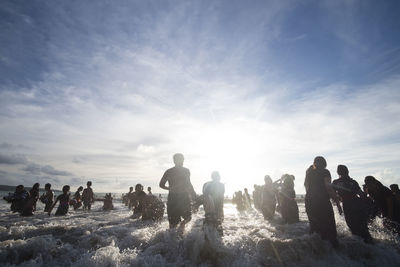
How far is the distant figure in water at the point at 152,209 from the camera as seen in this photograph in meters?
10.6

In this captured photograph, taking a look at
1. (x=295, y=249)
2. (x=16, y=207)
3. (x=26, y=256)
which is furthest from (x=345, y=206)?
(x=16, y=207)

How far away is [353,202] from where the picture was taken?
583 centimetres

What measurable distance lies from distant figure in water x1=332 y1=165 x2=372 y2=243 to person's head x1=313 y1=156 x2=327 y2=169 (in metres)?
0.66

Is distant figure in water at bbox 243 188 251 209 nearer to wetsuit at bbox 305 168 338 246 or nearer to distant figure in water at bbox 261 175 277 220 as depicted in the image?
distant figure in water at bbox 261 175 277 220

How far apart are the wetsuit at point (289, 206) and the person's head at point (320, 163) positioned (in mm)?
3792

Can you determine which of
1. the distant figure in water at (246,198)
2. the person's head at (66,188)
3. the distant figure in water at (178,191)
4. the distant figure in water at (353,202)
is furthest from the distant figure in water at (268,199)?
the distant figure in water at (246,198)

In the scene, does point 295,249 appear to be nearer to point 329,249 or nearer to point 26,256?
point 329,249

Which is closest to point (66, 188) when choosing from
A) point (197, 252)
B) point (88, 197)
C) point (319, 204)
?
point (88, 197)

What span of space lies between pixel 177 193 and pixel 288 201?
5359 mm

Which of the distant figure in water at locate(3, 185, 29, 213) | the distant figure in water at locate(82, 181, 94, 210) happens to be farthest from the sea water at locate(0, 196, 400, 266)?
the distant figure in water at locate(82, 181, 94, 210)

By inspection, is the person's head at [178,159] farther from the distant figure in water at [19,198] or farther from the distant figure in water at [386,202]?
the distant figure in water at [19,198]

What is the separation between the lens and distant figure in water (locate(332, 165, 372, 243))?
567 cm

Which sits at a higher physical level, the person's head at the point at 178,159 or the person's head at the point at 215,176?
the person's head at the point at 178,159

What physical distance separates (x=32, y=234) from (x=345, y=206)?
8269mm
